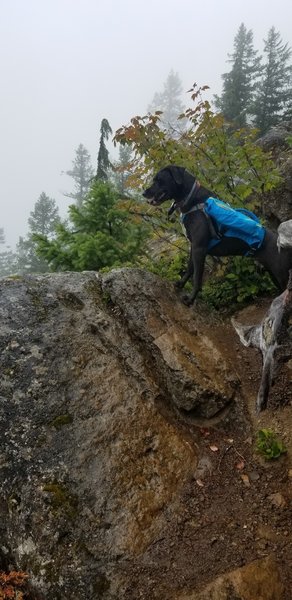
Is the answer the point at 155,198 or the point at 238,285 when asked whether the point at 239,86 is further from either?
the point at 155,198

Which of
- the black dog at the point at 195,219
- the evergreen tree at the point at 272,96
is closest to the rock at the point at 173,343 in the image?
the black dog at the point at 195,219

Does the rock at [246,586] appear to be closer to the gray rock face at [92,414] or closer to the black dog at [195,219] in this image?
the gray rock face at [92,414]

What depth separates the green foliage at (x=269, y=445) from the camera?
13.7 ft

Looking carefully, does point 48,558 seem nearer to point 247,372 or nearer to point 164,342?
point 164,342

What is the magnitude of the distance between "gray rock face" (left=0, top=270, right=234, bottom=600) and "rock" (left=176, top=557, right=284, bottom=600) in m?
0.73

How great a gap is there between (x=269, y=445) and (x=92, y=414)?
2.06 meters

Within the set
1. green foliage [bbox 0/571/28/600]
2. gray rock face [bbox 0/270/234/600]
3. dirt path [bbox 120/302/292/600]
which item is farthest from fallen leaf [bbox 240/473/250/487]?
green foliage [bbox 0/571/28/600]

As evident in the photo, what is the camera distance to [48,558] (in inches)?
136

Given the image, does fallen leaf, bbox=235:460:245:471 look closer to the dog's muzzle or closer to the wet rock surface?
the wet rock surface

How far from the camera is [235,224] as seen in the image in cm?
517

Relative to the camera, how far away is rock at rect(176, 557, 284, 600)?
3.08 meters

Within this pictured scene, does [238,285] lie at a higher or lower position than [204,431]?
higher

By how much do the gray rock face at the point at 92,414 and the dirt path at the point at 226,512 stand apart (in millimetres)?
179

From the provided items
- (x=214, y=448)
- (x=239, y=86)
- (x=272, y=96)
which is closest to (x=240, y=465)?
(x=214, y=448)
